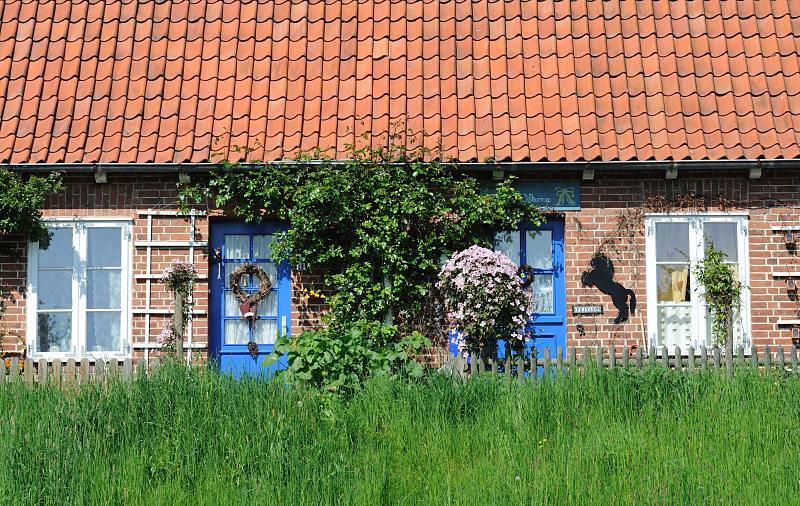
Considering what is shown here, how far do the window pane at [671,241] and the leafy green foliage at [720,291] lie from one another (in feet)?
1.16

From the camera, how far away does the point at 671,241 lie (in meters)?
12.2

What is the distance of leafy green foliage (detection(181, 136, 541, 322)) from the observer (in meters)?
11.8

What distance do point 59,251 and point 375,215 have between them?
3.76m

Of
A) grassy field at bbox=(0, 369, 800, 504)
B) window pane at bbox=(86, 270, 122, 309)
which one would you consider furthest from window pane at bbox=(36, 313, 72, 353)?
grassy field at bbox=(0, 369, 800, 504)

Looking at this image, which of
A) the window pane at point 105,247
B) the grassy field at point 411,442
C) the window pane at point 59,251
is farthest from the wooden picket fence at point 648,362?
the window pane at point 59,251

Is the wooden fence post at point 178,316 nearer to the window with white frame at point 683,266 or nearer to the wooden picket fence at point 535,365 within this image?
the wooden picket fence at point 535,365

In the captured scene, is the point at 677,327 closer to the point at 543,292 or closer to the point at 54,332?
the point at 543,292

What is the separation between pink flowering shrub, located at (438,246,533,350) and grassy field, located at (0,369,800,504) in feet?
6.20

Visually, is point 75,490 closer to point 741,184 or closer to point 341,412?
point 341,412

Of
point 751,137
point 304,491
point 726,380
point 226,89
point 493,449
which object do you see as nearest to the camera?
point 304,491

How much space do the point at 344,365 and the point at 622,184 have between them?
4467 mm

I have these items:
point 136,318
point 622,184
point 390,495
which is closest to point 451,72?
point 622,184

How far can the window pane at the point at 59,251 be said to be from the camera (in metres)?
12.2

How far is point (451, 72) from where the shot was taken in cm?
1298
